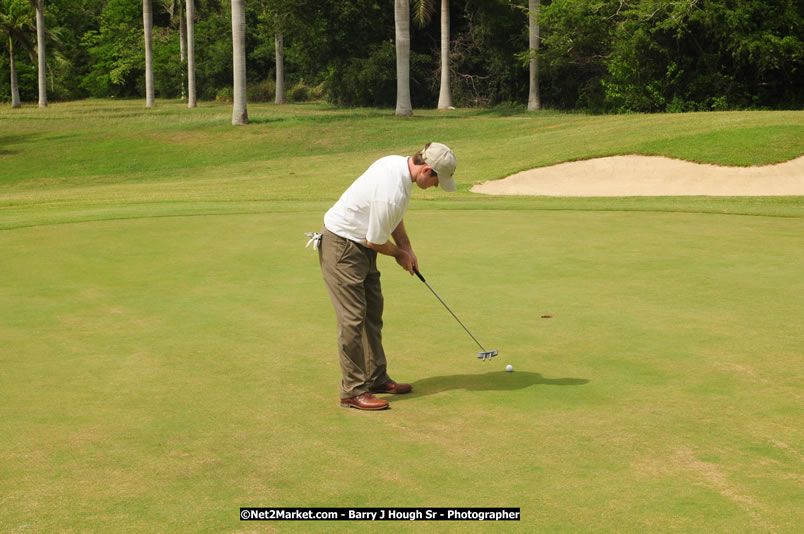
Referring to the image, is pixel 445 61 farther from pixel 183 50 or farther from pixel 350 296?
pixel 350 296

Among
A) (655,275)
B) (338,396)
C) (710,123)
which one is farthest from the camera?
(710,123)

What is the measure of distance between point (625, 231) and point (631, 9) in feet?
99.2

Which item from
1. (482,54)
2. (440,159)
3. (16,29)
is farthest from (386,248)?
(16,29)

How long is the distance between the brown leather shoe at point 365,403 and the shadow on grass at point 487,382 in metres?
0.27

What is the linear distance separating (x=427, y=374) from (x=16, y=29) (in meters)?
65.3

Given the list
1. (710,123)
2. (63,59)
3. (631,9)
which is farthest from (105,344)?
(63,59)

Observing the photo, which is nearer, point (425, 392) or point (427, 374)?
point (425, 392)

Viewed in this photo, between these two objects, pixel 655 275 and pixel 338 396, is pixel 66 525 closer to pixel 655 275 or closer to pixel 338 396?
pixel 338 396

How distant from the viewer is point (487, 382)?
642cm

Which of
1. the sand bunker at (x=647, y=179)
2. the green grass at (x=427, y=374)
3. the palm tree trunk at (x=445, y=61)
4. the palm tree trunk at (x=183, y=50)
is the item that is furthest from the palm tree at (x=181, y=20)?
the green grass at (x=427, y=374)

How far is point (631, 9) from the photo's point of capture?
40.8m

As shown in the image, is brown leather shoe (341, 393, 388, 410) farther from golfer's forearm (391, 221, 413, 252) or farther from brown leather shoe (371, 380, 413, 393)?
golfer's forearm (391, 221, 413, 252)

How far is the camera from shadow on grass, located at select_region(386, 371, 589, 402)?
6.27 meters

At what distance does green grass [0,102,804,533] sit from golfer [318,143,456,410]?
253mm
